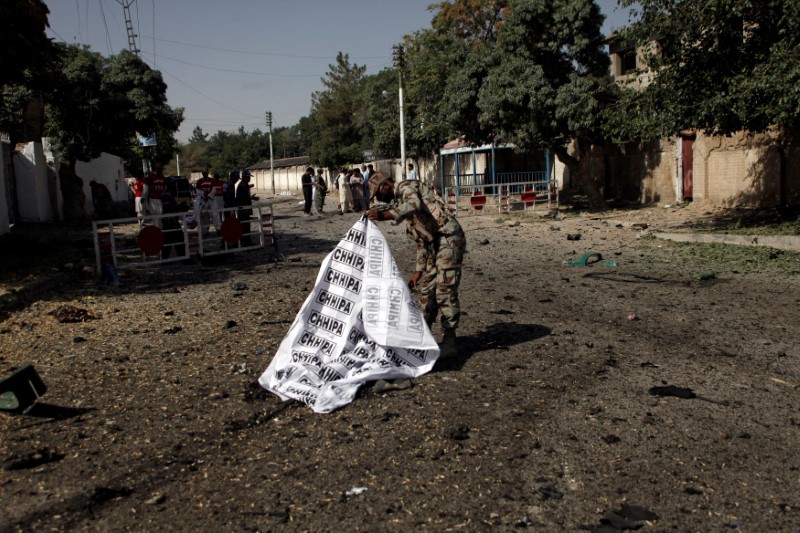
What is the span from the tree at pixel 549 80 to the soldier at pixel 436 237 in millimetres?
15339

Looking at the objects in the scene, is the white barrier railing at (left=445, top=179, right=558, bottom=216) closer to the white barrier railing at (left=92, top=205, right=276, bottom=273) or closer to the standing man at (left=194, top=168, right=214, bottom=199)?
the standing man at (left=194, top=168, right=214, bottom=199)

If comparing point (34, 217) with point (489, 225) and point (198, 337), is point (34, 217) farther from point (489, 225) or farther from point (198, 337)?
point (198, 337)

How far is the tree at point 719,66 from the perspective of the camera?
12070 millimetres

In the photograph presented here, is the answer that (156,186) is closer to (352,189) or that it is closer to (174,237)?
(174,237)

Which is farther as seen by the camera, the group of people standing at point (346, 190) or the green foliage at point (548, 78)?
the group of people standing at point (346, 190)

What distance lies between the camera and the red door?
21734 mm

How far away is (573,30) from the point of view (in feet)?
70.0

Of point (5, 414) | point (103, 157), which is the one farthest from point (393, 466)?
point (103, 157)

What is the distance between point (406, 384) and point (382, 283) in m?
0.88

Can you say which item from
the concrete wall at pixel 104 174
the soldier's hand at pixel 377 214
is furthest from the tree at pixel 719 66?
the concrete wall at pixel 104 174

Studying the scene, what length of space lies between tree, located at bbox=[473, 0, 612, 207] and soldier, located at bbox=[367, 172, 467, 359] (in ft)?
50.3

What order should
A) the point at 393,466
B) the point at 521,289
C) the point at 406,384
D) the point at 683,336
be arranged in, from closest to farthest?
the point at 393,466 < the point at 406,384 < the point at 683,336 < the point at 521,289

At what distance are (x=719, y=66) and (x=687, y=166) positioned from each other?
8.20 metres

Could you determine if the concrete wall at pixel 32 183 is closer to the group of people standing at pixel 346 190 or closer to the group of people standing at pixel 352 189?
the group of people standing at pixel 346 190
